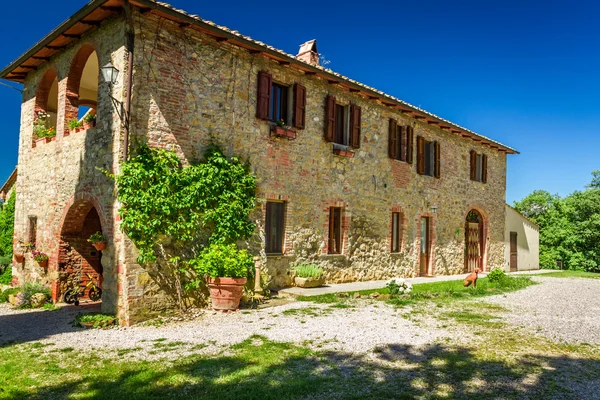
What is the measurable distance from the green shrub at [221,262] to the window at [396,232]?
6743 mm

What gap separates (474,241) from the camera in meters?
18.2

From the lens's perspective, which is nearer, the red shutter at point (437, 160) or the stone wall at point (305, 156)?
the stone wall at point (305, 156)

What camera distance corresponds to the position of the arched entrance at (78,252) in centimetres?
967

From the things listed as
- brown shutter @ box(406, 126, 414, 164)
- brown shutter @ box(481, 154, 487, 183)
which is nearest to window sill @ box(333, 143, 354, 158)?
brown shutter @ box(406, 126, 414, 164)

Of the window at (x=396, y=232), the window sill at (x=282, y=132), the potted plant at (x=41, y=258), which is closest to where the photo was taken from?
the potted plant at (x=41, y=258)

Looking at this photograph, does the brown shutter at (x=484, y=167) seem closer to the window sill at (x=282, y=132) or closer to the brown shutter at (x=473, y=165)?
the brown shutter at (x=473, y=165)

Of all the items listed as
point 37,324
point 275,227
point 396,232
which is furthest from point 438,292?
point 37,324

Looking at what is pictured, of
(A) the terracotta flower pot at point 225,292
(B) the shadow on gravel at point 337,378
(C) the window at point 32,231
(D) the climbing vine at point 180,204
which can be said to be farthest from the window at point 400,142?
(C) the window at point 32,231

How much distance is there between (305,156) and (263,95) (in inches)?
76.0

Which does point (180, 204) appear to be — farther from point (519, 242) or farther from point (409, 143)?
point (519, 242)

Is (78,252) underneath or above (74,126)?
underneath

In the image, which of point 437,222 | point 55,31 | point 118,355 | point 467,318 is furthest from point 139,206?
point 437,222

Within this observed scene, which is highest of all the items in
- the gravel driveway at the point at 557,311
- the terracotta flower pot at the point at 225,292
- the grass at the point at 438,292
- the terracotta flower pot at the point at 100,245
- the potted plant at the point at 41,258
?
the terracotta flower pot at the point at 100,245

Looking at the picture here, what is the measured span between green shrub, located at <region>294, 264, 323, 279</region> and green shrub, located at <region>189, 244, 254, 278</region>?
2387 millimetres
